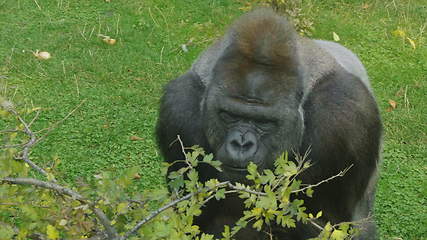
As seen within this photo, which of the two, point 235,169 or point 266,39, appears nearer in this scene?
point 235,169

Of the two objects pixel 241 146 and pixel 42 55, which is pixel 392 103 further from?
pixel 42 55

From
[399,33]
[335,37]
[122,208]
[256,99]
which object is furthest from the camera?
[399,33]

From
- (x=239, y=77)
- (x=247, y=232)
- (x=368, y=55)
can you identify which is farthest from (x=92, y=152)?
(x=368, y=55)

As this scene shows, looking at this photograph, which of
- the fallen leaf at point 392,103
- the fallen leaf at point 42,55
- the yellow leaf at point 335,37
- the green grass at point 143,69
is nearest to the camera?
the green grass at point 143,69

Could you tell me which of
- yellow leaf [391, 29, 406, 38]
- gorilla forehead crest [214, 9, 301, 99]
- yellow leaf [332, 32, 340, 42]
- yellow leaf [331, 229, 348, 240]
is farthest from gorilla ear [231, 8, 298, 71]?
yellow leaf [391, 29, 406, 38]

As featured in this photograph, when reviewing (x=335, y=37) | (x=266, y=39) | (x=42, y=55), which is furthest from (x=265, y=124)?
(x=335, y=37)

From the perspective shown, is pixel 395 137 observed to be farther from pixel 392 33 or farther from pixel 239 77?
pixel 239 77

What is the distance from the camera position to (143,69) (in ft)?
24.1

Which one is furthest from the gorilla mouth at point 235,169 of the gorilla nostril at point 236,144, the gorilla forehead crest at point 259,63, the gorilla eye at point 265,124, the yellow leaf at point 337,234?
the yellow leaf at point 337,234

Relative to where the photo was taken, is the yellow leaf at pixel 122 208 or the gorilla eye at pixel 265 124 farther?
the gorilla eye at pixel 265 124

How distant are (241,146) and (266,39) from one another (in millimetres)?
692

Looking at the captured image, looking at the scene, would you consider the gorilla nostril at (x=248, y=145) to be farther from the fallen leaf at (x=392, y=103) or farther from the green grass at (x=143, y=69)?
the fallen leaf at (x=392, y=103)

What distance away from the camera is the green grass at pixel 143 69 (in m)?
5.95

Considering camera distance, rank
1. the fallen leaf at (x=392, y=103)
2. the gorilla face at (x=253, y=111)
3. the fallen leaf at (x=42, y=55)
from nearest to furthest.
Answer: the gorilla face at (x=253, y=111) < the fallen leaf at (x=392, y=103) < the fallen leaf at (x=42, y=55)
